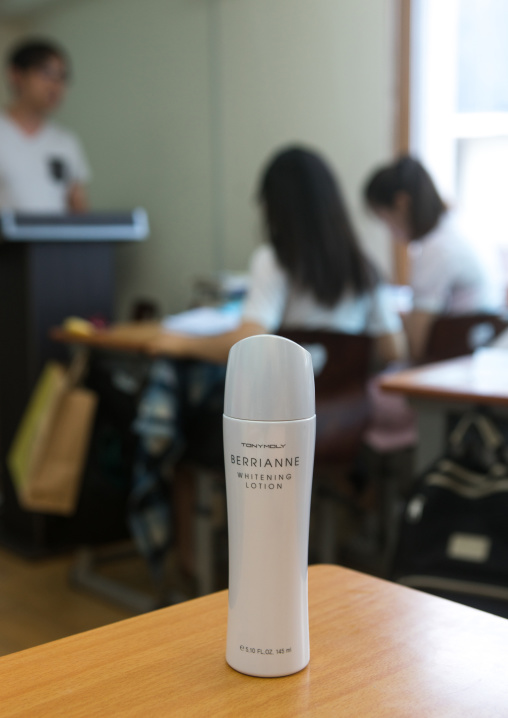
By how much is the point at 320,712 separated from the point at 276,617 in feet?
0.25

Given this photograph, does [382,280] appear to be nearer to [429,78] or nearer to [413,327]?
[413,327]

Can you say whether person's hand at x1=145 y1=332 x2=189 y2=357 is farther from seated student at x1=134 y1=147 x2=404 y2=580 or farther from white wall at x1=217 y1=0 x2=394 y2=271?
white wall at x1=217 y1=0 x2=394 y2=271

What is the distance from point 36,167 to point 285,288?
194 cm

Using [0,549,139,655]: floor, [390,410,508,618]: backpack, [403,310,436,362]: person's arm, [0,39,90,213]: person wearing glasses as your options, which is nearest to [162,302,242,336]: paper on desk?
[403,310,436,362]: person's arm

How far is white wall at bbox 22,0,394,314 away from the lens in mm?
3656

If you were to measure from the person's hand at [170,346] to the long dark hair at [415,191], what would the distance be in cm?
96

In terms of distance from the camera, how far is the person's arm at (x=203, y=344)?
2.19 m

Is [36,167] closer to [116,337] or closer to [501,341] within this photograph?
[116,337]

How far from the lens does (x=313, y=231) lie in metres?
2.31

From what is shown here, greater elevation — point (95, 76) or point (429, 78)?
point (95, 76)

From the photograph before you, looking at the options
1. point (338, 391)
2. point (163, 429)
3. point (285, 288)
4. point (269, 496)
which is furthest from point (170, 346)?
point (269, 496)

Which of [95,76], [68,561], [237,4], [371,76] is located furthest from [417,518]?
[95,76]

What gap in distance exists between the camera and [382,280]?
2.44m

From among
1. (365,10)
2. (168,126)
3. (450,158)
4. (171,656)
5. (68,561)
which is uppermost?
(365,10)
